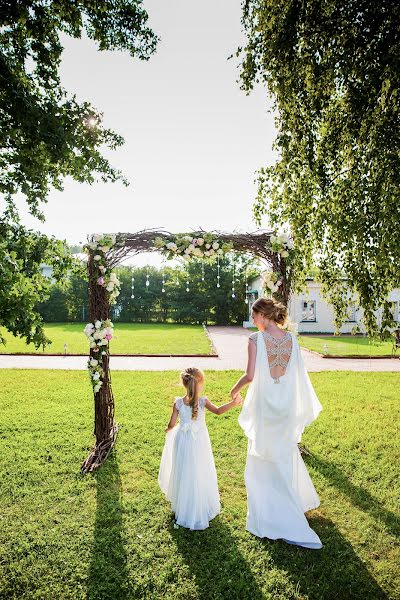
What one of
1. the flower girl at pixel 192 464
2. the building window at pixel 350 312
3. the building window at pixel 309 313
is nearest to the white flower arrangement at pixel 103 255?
the flower girl at pixel 192 464

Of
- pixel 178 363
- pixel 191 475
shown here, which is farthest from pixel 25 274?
pixel 178 363

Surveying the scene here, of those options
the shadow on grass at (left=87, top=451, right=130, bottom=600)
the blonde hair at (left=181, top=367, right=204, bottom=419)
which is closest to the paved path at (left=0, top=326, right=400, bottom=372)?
the shadow on grass at (left=87, top=451, right=130, bottom=600)

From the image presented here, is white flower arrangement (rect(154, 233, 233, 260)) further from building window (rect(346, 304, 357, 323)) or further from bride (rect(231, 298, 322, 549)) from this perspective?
building window (rect(346, 304, 357, 323))

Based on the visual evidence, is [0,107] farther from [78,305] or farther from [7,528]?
[78,305]

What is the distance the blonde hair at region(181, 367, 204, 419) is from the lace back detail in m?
0.80

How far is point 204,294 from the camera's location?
36062 millimetres

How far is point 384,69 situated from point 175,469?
5006 mm

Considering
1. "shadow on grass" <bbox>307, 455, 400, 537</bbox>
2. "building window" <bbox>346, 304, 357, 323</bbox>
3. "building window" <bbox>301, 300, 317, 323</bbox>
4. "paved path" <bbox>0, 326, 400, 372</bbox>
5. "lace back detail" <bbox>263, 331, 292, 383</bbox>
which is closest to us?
"lace back detail" <bbox>263, 331, 292, 383</bbox>

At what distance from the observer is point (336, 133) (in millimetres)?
4895

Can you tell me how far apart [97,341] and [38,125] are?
314 cm

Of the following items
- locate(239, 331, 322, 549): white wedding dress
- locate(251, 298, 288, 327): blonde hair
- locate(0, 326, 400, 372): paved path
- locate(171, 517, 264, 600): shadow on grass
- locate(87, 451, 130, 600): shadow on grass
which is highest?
locate(251, 298, 288, 327): blonde hair

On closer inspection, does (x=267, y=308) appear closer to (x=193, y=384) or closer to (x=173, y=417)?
(x=193, y=384)

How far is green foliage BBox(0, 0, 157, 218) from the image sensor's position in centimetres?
503

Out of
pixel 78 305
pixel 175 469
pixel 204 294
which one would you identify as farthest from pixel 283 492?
pixel 78 305
